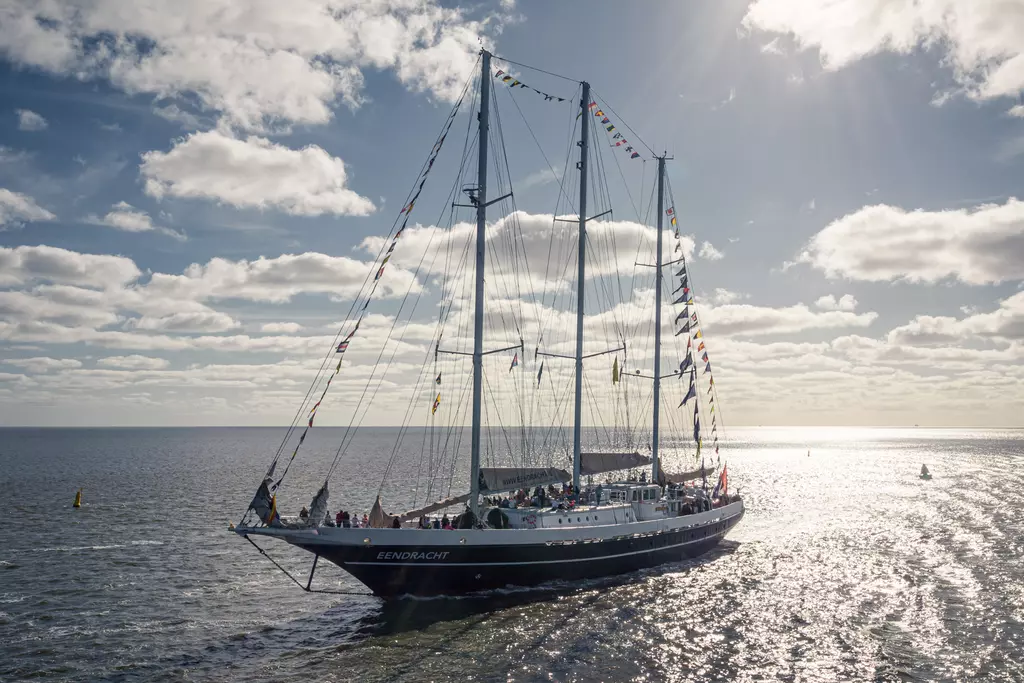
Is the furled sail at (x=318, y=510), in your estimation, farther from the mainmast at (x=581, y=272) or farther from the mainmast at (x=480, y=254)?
the mainmast at (x=581, y=272)

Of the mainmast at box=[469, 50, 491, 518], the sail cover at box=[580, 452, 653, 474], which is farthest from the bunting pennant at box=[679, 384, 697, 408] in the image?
the mainmast at box=[469, 50, 491, 518]

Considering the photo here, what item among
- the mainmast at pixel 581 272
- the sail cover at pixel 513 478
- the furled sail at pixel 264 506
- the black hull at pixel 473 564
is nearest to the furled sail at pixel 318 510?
the black hull at pixel 473 564

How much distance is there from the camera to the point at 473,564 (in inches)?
1374

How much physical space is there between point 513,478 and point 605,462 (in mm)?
10763

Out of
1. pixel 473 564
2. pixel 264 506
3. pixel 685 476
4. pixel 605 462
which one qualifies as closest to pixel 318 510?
pixel 264 506

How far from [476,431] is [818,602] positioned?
20965 mm

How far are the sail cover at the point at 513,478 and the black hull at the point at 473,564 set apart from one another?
403 cm

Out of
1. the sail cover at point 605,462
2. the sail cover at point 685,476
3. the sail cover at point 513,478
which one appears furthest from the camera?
the sail cover at point 685,476

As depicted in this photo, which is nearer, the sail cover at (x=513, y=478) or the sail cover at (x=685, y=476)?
the sail cover at (x=513, y=478)

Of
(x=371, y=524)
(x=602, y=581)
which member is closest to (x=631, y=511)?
(x=602, y=581)

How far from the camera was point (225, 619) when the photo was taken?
32406 millimetres

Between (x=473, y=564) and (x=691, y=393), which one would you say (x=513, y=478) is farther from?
(x=691, y=393)

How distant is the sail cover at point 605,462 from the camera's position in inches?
1860

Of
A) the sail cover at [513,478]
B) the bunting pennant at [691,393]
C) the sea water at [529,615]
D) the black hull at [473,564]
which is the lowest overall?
the sea water at [529,615]
